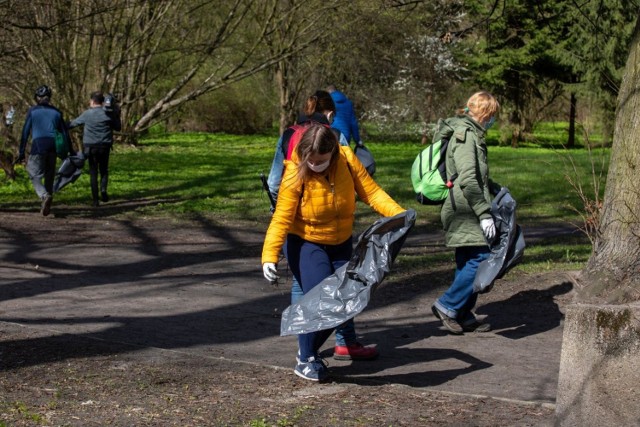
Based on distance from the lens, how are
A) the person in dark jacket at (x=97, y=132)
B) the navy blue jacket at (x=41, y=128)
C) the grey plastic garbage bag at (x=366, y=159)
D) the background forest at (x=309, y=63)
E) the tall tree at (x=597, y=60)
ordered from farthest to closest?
1. the tall tree at (x=597, y=60)
2. the background forest at (x=309, y=63)
3. the person in dark jacket at (x=97, y=132)
4. the navy blue jacket at (x=41, y=128)
5. the grey plastic garbage bag at (x=366, y=159)

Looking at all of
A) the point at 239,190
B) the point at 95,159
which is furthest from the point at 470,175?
the point at 239,190

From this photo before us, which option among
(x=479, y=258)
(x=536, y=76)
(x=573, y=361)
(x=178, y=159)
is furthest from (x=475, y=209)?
(x=536, y=76)

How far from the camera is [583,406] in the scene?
4723 millimetres

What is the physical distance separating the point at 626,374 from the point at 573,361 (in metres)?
0.24

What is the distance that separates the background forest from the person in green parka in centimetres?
1301

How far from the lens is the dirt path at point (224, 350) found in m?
5.33

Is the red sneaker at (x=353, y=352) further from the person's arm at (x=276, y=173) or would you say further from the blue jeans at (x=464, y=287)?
the person's arm at (x=276, y=173)

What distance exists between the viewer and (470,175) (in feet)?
23.7

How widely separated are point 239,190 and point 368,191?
39.8 feet

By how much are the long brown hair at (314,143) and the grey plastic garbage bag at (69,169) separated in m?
9.82

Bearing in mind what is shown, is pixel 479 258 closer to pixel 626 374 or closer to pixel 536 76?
pixel 626 374

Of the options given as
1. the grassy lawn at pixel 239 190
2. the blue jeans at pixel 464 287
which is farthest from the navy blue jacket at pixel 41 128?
the blue jeans at pixel 464 287

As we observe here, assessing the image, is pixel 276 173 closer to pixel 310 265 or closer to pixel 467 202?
pixel 310 265

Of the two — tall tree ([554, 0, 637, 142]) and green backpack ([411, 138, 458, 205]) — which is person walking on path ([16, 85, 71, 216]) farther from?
tall tree ([554, 0, 637, 142])
